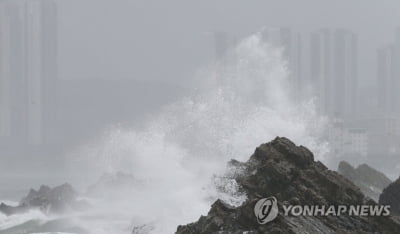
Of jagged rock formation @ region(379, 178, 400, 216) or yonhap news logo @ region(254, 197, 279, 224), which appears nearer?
yonhap news logo @ region(254, 197, 279, 224)

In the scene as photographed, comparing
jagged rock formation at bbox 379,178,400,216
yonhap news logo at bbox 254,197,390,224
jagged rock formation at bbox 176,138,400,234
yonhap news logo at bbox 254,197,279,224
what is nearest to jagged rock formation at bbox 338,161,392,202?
jagged rock formation at bbox 379,178,400,216

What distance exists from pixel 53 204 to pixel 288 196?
106 ft

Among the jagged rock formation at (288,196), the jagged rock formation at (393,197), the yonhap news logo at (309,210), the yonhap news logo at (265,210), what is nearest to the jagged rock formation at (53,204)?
the jagged rock formation at (393,197)

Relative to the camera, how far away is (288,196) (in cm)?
1880

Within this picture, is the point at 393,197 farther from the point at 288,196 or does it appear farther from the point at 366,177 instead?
the point at 366,177

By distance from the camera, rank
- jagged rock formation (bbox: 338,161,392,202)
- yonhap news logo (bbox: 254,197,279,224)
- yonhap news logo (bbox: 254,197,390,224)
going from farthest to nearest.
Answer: jagged rock formation (bbox: 338,161,392,202), yonhap news logo (bbox: 254,197,390,224), yonhap news logo (bbox: 254,197,279,224)

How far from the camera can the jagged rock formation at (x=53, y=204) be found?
4606cm

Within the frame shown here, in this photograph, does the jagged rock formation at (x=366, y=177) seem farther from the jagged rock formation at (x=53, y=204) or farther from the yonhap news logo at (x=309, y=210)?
the yonhap news logo at (x=309, y=210)

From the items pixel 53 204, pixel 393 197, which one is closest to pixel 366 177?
Answer: pixel 393 197

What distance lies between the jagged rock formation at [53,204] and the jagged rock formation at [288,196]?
90.9ft

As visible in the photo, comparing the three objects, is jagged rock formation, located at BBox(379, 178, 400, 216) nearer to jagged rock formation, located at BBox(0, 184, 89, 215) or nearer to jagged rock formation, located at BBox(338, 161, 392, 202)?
jagged rock formation, located at BBox(338, 161, 392, 202)

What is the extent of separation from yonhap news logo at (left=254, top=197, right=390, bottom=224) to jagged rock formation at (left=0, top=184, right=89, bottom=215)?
3185 centimetres

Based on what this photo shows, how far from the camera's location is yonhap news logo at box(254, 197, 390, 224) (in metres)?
15.3

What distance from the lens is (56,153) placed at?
180 metres
